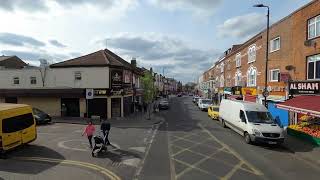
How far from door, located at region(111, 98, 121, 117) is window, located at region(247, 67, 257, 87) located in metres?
15.4

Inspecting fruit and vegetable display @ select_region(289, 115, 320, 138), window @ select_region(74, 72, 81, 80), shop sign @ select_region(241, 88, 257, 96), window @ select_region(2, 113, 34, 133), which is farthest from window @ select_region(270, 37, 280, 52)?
window @ select_region(2, 113, 34, 133)

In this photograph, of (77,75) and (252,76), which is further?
(252,76)

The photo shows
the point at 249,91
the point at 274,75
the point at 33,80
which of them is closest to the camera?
the point at 274,75

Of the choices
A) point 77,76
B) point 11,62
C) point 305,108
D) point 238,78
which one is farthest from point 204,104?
point 11,62

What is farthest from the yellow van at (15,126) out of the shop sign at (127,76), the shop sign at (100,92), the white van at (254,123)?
the shop sign at (127,76)

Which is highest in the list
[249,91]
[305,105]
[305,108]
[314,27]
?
[314,27]

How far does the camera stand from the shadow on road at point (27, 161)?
45.9 feet

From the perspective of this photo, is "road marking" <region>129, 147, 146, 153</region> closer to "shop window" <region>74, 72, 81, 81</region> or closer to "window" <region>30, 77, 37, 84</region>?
"shop window" <region>74, 72, 81, 81</region>

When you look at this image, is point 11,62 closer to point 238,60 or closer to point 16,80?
point 16,80

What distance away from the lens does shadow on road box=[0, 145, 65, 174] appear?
14.0m

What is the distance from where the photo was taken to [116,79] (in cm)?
3759

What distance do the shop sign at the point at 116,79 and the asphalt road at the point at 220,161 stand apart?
15561 millimetres

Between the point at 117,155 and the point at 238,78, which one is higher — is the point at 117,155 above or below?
below

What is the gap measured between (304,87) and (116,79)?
19.4 metres
